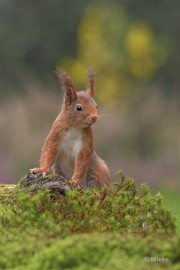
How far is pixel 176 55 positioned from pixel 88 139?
30.4 meters

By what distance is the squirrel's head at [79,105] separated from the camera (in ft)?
25.7

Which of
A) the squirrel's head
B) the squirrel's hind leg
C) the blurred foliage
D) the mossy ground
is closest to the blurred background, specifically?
the blurred foliage

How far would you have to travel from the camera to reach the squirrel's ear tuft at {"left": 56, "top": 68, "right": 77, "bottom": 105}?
7.59 metres

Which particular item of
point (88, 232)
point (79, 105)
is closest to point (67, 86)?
point (79, 105)

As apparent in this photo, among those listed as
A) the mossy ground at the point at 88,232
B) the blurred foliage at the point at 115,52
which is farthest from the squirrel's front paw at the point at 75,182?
the blurred foliage at the point at 115,52

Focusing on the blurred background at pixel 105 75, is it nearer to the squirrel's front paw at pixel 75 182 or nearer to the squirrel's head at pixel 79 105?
the squirrel's head at pixel 79 105

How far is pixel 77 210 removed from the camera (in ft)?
18.1

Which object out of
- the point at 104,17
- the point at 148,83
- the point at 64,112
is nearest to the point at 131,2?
the point at 104,17

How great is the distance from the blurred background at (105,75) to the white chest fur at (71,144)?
38.0ft

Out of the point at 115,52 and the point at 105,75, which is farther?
the point at 105,75

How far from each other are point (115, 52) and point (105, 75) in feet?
3.26

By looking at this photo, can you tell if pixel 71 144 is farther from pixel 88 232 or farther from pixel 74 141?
pixel 88 232

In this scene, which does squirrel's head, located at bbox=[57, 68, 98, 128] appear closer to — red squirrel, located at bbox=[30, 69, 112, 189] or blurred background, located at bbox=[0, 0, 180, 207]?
red squirrel, located at bbox=[30, 69, 112, 189]

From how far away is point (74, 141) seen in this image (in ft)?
25.3
